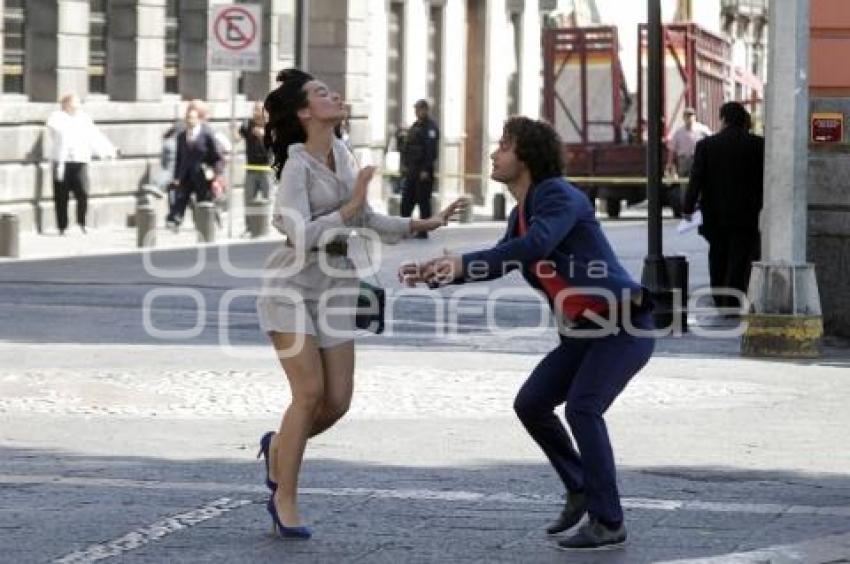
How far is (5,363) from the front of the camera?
16.6 m

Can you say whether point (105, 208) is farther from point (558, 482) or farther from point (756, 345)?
point (558, 482)

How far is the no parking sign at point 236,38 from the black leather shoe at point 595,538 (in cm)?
2452

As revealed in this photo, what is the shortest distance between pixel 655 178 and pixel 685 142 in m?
24.0

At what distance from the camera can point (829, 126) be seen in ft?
62.5

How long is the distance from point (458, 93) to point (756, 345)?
119 feet

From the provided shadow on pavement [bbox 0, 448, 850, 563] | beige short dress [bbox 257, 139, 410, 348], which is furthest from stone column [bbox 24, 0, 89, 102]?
beige short dress [bbox 257, 139, 410, 348]

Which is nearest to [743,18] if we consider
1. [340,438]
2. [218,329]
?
[218,329]

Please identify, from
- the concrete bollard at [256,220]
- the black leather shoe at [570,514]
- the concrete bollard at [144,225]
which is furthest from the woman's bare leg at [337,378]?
the concrete bollard at [256,220]

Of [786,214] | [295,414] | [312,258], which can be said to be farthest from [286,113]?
[786,214]

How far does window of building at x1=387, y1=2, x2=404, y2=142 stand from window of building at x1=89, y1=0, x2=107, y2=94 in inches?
493

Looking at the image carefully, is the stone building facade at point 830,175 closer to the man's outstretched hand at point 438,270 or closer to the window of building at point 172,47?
the man's outstretched hand at point 438,270

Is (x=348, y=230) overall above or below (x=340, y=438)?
above

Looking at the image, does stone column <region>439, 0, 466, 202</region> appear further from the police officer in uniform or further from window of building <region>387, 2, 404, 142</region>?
the police officer in uniform

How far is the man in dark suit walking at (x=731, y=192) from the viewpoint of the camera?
21.0 m
